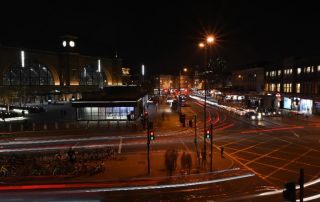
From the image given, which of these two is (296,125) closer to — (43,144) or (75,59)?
(43,144)

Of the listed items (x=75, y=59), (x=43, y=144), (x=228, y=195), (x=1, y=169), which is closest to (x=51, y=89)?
(x=75, y=59)

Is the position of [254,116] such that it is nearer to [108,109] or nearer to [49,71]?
[108,109]

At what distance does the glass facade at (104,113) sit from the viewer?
55094 mm

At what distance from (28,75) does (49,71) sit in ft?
27.1

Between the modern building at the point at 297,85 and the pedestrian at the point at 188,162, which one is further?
the modern building at the point at 297,85

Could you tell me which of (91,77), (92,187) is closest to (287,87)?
(92,187)

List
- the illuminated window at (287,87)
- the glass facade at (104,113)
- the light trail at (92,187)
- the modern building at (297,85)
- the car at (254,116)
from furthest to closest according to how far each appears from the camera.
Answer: the illuminated window at (287,87) < the modern building at (297,85) < the car at (254,116) < the glass facade at (104,113) < the light trail at (92,187)

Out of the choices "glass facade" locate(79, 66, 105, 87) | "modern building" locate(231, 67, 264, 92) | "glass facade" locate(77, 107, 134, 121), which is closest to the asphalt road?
"glass facade" locate(77, 107, 134, 121)

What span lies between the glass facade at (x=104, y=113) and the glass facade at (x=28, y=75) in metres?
54.3

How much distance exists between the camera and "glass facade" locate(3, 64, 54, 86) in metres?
101

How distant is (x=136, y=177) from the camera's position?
21.5m

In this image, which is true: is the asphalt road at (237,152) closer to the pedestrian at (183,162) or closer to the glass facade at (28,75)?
the pedestrian at (183,162)

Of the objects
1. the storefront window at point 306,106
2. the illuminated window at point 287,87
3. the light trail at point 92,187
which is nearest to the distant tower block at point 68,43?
the illuminated window at point 287,87

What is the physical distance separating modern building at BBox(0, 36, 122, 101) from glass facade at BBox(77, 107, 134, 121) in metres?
45.7
